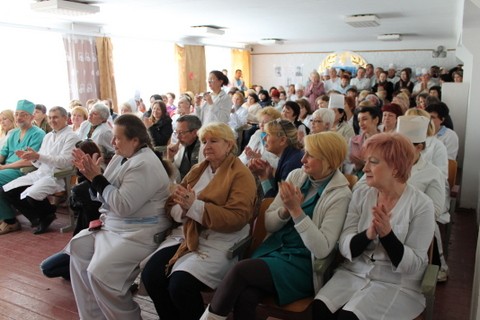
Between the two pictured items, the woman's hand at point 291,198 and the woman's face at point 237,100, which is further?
the woman's face at point 237,100

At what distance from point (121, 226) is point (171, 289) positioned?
518 mm

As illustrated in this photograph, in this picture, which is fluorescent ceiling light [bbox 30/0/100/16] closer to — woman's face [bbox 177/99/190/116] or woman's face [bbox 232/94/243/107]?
woman's face [bbox 177/99/190/116]

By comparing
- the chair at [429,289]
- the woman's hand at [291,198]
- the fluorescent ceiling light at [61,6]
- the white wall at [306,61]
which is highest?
the fluorescent ceiling light at [61,6]

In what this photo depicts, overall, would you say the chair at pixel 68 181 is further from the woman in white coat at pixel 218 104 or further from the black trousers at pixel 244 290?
the black trousers at pixel 244 290

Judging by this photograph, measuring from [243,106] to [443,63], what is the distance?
6.74 metres

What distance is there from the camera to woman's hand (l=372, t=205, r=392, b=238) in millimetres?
1566

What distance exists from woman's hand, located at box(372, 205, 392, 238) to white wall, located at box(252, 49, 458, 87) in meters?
11.1

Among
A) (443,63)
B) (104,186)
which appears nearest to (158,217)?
(104,186)

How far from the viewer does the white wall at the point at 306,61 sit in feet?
37.0

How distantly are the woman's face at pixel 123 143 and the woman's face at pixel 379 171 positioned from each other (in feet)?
4.19

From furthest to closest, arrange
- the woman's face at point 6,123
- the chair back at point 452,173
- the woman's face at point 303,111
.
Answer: the woman's face at point 303,111
the woman's face at point 6,123
the chair back at point 452,173

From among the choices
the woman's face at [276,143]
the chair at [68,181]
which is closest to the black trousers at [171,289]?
the woman's face at [276,143]

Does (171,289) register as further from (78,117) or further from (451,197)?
(78,117)

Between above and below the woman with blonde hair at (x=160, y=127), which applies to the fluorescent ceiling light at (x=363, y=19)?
above
